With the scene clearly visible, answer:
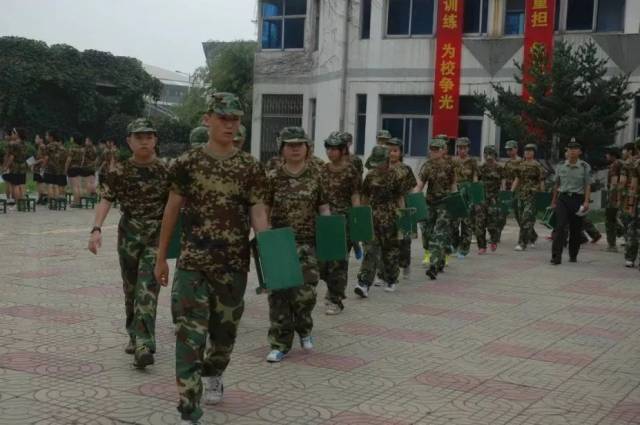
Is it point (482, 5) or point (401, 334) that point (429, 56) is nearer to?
Answer: point (482, 5)

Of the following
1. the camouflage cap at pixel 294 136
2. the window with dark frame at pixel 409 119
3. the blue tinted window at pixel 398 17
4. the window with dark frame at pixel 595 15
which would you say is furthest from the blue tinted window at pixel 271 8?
the camouflage cap at pixel 294 136

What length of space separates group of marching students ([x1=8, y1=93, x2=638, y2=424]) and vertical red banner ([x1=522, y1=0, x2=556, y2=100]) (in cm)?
1503

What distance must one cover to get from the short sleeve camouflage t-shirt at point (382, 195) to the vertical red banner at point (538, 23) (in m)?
15.1

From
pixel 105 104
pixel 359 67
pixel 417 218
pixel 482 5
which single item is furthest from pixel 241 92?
pixel 417 218

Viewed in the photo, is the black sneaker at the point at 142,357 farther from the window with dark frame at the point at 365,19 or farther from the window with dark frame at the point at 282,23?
the window with dark frame at the point at 282,23

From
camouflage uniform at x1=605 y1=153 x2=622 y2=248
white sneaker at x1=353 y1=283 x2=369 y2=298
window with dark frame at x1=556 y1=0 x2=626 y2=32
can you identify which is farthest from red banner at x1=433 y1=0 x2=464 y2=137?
white sneaker at x1=353 y1=283 x2=369 y2=298

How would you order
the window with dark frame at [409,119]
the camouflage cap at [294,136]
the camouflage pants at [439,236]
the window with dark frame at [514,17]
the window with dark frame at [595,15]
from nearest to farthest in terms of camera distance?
the camouflage cap at [294,136] → the camouflage pants at [439,236] → the window with dark frame at [595,15] → the window with dark frame at [514,17] → the window with dark frame at [409,119]

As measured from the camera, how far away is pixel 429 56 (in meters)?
25.8

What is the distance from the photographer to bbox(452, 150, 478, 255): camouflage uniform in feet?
44.6

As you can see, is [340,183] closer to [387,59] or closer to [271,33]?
[387,59]

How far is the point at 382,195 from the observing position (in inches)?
376

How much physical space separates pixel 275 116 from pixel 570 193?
18.0 m

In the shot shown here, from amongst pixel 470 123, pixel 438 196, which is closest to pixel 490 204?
pixel 438 196

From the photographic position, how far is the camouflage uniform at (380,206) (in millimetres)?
9539
